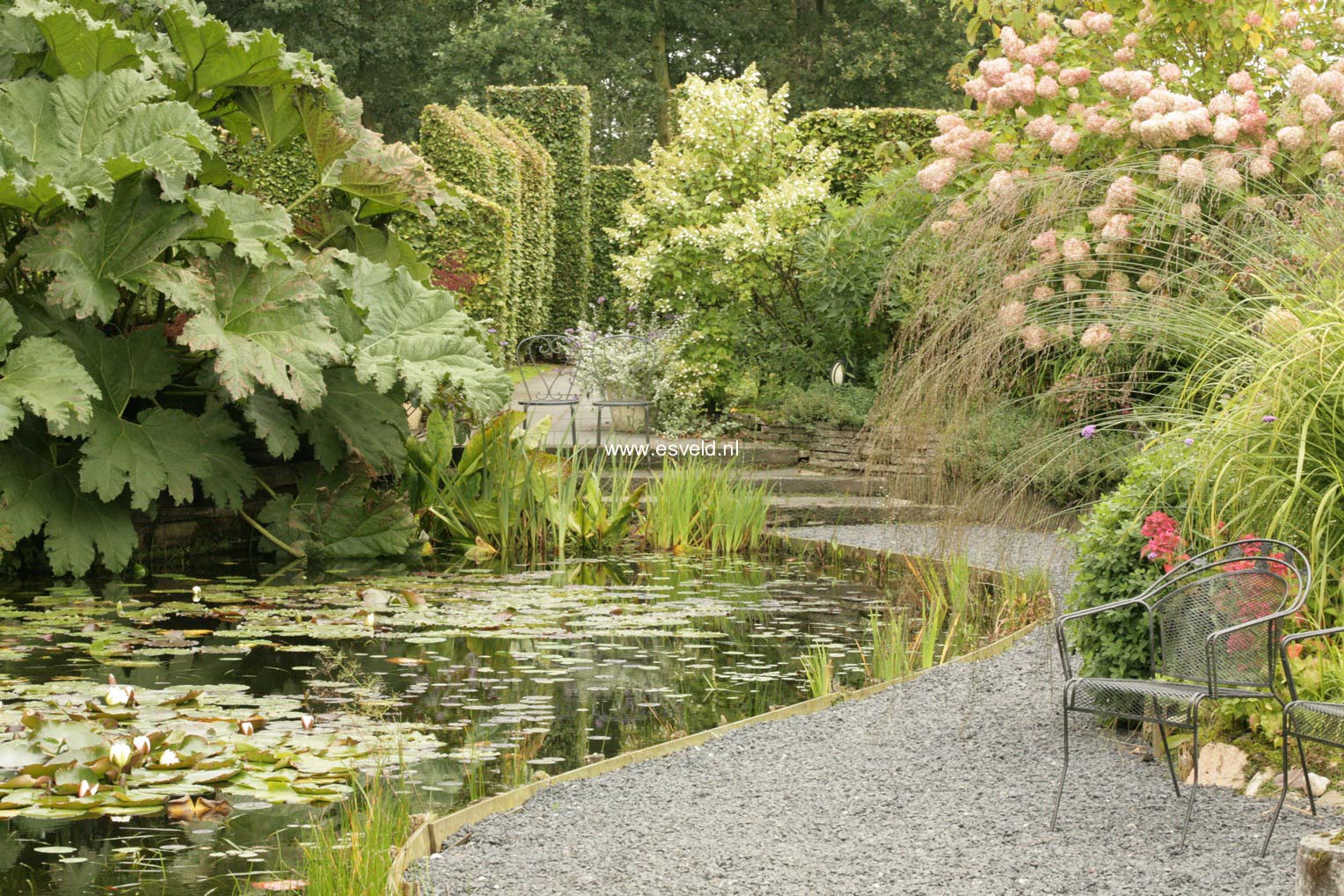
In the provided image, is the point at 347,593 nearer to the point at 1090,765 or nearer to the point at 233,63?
the point at 233,63

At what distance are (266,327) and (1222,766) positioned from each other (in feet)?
14.9

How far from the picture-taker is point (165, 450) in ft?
21.0

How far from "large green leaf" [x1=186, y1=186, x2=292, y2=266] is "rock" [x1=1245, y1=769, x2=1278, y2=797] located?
4663 mm

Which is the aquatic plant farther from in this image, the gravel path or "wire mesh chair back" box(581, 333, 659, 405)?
"wire mesh chair back" box(581, 333, 659, 405)

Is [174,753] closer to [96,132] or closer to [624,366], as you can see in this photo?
[96,132]

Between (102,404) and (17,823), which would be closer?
(17,823)

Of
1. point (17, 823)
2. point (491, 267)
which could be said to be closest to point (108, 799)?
point (17, 823)

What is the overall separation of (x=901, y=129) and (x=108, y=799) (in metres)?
13.2

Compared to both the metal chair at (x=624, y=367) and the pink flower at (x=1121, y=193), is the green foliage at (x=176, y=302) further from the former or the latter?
the metal chair at (x=624, y=367)

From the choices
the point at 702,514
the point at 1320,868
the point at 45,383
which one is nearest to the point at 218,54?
the point at 45,383

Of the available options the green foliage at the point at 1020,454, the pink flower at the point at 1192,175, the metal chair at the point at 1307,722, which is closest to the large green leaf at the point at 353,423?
the green foliage at the point at 1020,454

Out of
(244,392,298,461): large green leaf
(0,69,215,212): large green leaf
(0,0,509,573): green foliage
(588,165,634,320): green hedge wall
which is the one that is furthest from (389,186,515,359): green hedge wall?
(0,69,215,212): large green leaf

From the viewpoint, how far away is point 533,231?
1698 centimetres

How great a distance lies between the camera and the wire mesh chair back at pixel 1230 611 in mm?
3221
